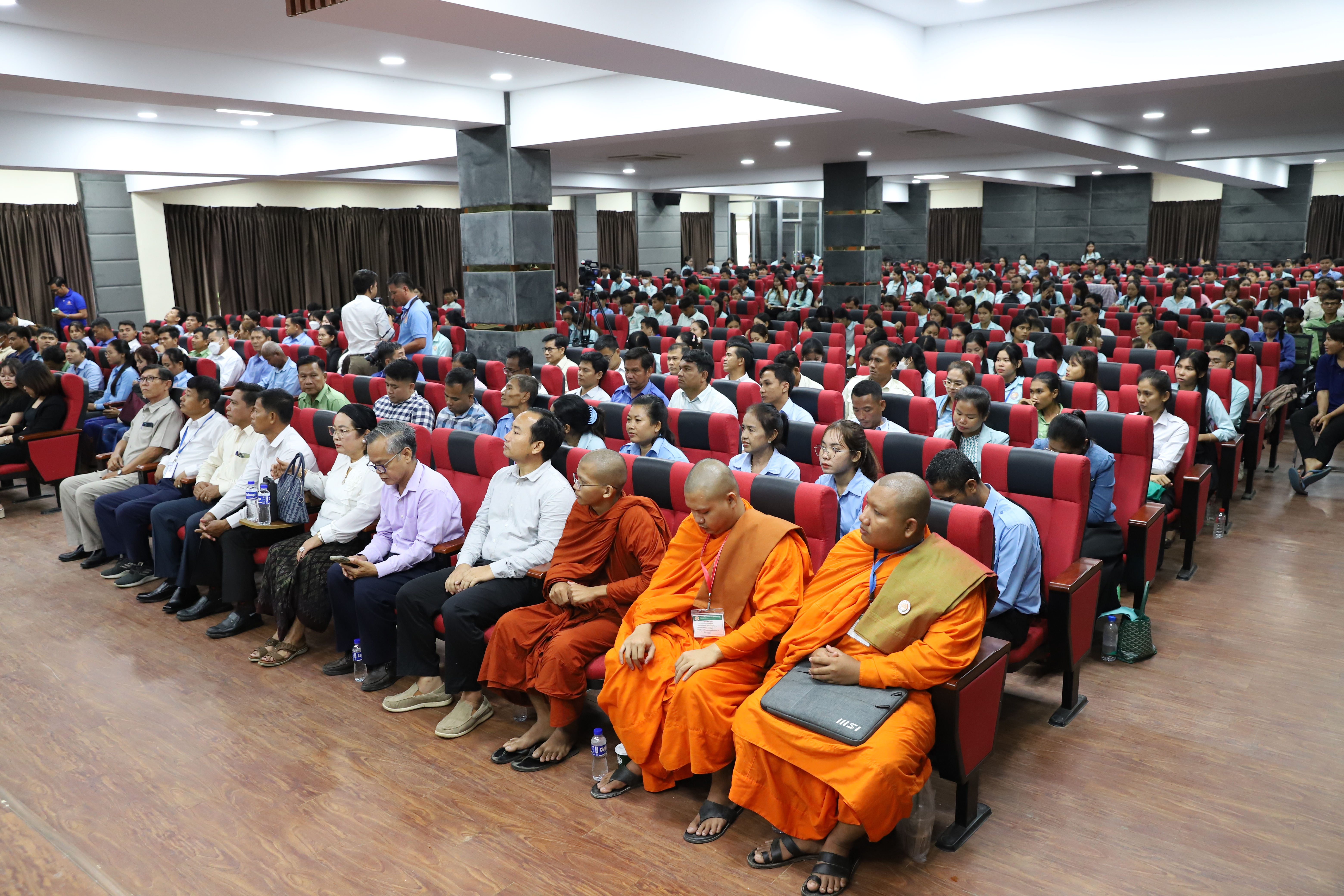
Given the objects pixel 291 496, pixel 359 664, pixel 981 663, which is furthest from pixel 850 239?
pixel 981 663

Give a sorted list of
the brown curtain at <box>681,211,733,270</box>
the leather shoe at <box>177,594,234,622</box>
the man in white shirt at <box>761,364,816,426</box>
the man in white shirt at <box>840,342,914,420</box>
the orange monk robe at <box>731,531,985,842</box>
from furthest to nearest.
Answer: the brown curtain at <box>681,211,733,270</box> → the man in white shirt at <box>840,342,914,420</box> → the man in white shirt at <box>761,364,816,426</box> → the leather shoe at <box>177,594,234,622</box> → the orange monk robe at <box>731,531,985,842</box>

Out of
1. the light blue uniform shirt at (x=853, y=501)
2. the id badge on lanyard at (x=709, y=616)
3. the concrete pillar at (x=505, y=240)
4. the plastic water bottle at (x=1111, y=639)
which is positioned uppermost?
the concrete pillar at (x=505, y=240)

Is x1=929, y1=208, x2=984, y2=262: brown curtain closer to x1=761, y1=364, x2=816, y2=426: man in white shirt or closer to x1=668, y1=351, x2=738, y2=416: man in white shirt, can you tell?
x1=668, y1=351, x2=738, y2=416: man in white shirt

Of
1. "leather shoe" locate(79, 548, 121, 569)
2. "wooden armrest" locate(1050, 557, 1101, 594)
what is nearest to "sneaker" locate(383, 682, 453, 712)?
"wooden armrest" locate(1050, 557, 1101, 594)

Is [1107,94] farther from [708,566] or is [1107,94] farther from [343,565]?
[343,565]

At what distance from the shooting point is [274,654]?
408 centimetres

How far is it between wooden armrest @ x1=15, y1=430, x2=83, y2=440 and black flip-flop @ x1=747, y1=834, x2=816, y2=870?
5.55 m

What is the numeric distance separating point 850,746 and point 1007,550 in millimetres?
1080

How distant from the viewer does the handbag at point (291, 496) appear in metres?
4.26

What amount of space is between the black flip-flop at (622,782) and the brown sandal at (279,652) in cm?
178

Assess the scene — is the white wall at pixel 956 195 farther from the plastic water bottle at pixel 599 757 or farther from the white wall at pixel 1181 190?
the plastic water bottle at pixel 599 757

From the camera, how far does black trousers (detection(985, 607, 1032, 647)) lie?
3.17 meters

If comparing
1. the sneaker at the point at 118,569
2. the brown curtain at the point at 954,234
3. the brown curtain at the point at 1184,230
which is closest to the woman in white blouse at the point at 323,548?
the sneaker at the point at 118,569

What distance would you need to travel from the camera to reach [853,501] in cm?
356
